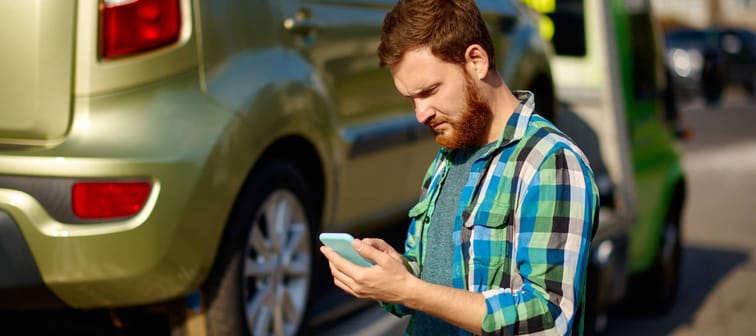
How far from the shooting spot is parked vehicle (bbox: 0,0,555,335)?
3166mm

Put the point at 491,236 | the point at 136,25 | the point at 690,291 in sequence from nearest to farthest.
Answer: the point at 491,236 → the point at 136,25 → the point at 690,291

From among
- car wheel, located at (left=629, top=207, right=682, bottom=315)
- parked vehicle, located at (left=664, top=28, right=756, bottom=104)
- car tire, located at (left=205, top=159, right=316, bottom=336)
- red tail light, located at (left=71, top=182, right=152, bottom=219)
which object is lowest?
parked vehicle, located at (left=664, top=28, right=756, bottom=104)

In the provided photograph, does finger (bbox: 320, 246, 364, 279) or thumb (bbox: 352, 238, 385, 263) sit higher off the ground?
thumb (bbox: 352, 238, 385, 263)

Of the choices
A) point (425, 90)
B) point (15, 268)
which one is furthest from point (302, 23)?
point (425, 90)

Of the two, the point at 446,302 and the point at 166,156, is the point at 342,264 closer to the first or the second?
the point at 446,302

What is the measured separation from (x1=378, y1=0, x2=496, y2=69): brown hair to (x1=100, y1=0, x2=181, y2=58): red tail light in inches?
56.8

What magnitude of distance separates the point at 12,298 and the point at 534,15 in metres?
4.06

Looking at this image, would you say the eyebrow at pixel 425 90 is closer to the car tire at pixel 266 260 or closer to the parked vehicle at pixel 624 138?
the car tire at pixel 266 260

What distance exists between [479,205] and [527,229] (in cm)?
12

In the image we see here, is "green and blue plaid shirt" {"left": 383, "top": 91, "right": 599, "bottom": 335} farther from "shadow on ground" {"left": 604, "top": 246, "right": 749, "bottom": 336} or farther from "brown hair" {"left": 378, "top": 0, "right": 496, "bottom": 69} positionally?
"shadow on ground" {"left": 604, "top": 246, "right": 749, "bottom": 336}

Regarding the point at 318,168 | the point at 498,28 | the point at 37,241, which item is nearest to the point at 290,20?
the point at 318,168

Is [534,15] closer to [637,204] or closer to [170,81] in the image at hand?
[637,204]

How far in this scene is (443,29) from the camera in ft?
6.82

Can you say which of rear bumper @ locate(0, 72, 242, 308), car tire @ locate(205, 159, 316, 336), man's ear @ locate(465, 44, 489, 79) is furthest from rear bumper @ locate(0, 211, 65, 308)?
man's ear @ locate(465, 44, 489, 79)
